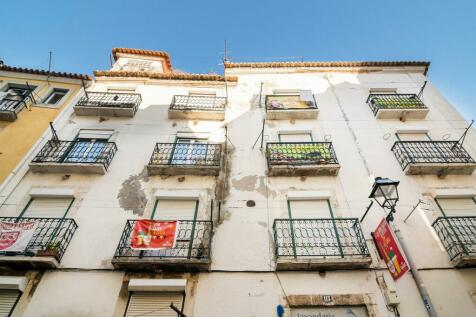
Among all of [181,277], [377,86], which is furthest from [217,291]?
[377,86]

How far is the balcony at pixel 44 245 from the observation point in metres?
7.89

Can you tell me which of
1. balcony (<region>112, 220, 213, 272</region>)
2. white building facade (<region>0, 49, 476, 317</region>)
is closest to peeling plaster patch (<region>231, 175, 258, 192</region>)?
white building facade (<region>0, 49, 476, 317</region>)

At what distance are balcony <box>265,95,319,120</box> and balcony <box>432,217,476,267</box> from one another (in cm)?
685

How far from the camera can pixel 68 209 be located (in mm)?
9898

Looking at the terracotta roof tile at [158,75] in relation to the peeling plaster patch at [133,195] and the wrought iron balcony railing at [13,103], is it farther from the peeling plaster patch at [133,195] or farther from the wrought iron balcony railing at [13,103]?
the peeling plaster patch at [133,195]

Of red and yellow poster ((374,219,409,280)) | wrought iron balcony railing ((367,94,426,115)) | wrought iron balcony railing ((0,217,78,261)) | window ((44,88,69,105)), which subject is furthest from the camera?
window ((44,88,69,105))

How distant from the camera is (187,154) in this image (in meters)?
11.8

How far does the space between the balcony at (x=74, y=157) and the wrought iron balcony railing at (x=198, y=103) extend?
12.5 ft

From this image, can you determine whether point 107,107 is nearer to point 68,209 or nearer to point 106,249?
point 68,209

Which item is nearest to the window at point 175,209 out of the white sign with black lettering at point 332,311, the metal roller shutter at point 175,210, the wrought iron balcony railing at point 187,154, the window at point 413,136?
the metal roller shutter at point 175,210

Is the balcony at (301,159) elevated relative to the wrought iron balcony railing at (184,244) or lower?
elevated

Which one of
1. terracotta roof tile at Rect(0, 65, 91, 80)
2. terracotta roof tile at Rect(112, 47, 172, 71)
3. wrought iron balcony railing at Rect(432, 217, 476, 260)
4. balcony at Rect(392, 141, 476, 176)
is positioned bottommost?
wrought iron balcony railing at Rect(432, 217, 476, 260)

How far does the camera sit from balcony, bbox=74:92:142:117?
1352 cm

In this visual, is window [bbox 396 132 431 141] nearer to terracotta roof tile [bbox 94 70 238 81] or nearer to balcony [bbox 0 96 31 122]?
terracotta roof tile [bbox 94 70 238 81]
